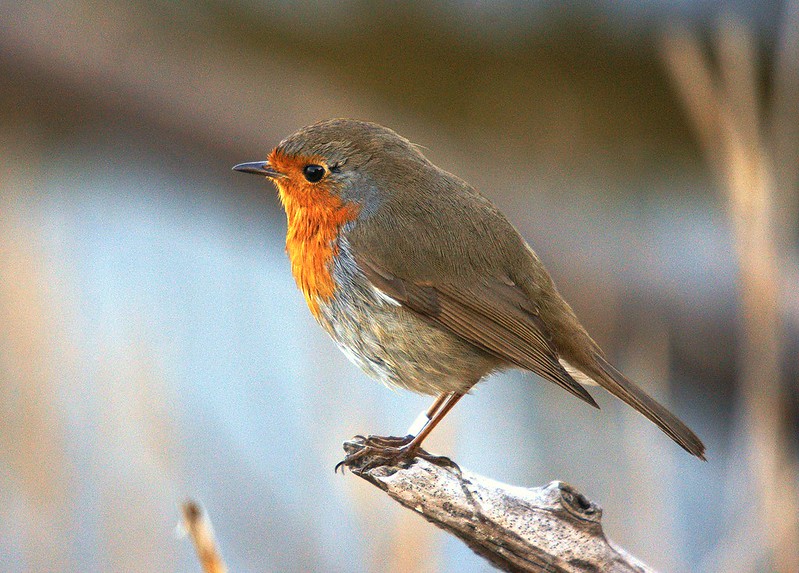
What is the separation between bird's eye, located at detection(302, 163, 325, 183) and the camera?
114 inches

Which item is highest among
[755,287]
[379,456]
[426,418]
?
[755,287]

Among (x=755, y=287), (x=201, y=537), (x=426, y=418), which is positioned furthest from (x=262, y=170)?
(x=755, y=287)

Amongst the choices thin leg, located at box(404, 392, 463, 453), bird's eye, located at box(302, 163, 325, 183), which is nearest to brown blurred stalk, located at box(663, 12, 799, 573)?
thin leg, located at box(404, 392, 463, 453)

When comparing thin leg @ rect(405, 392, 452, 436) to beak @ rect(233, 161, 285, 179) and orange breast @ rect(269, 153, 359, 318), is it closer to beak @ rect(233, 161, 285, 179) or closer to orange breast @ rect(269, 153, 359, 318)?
orange breast @ rect(269, 153, 359, 318)

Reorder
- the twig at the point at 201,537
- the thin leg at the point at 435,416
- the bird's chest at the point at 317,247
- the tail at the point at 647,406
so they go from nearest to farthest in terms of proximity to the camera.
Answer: the twig at the point at 201,537 → the tail at the point at 647,406 → the thin leg at the point at 435,416 → the bird's chest at the point at 317,247

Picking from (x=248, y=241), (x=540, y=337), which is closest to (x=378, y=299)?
(x=540, y=337)

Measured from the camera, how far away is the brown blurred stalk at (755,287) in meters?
3.08

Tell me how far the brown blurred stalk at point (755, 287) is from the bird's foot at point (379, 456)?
1.12m

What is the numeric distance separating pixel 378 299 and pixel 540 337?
1.40ft

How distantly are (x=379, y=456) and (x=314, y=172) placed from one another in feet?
2.65

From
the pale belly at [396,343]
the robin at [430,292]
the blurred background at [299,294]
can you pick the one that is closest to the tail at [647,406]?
the robin at [430,292]

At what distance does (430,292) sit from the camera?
2697 millimetres

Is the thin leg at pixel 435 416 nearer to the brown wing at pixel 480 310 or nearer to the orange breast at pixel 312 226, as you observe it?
the brown wing at pixel 480 310

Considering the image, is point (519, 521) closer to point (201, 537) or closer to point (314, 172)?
point (201, 537)
